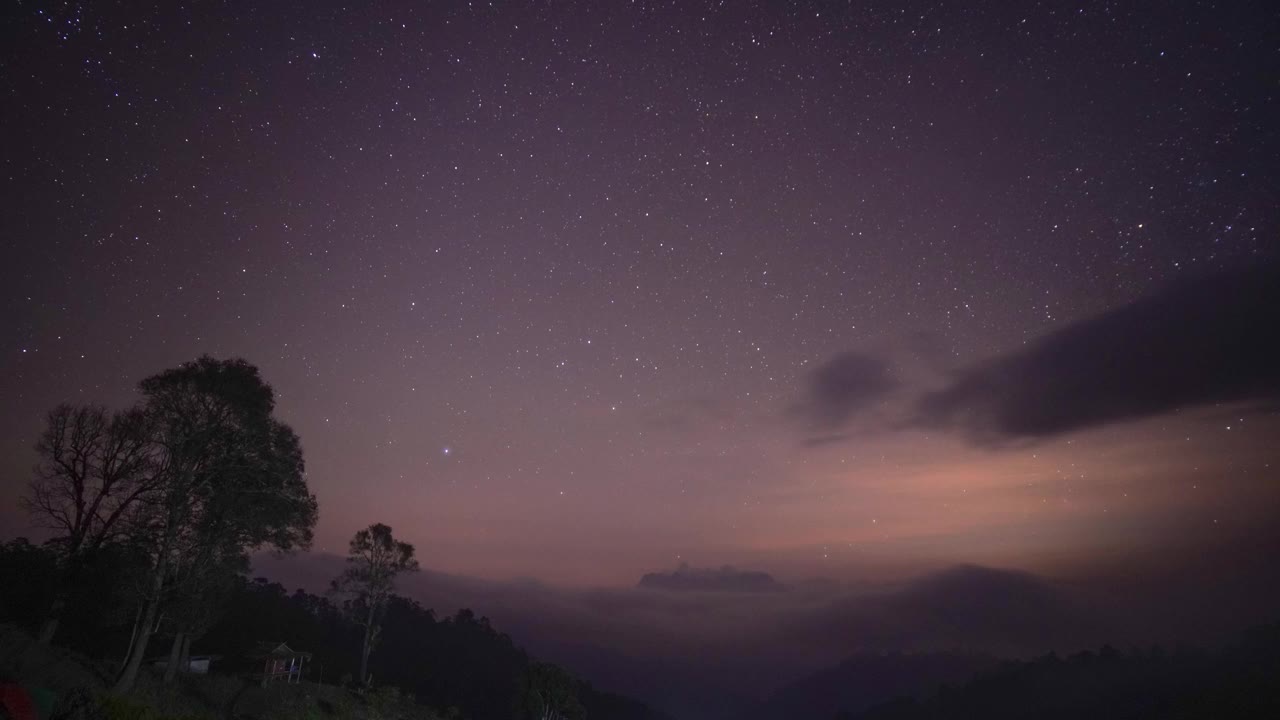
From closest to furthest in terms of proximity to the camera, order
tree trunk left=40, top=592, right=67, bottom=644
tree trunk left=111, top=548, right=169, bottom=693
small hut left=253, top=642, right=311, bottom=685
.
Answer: tree trunk left=111, top=548, right=169, bottom=693 < tree trunk left=40, top=592, right=67, bottom=644 < small hut left=253, top=642, right=311, bottom=685

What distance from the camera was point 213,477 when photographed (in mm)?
18891

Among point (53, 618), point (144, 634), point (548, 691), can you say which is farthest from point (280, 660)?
point (548, 691)

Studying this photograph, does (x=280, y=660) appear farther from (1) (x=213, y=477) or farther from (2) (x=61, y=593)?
(1) (x=213, y=477)

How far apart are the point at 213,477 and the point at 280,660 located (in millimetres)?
19819

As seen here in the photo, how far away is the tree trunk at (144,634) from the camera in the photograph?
54.7ft

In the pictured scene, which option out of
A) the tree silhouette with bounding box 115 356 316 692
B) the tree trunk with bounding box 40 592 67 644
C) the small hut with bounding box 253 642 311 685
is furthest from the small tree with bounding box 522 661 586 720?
the tree trunk with bounding box 40 592 67 644

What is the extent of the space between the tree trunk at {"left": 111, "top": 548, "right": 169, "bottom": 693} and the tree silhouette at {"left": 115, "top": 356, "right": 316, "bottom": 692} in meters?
0.03

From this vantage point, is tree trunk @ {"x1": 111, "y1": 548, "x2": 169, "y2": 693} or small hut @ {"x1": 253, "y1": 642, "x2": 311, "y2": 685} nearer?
tree trunk @ {"x1": 111, "y1": 548, "x2": 169, "y2": 693}

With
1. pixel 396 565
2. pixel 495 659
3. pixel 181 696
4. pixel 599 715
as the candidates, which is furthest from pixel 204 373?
pixel 599 715

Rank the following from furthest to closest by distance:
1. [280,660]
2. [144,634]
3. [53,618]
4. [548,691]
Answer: [548,691], [280,660], [53,618], [144,634]

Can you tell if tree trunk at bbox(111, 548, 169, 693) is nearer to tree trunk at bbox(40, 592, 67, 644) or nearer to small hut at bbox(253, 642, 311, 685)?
tree trunk at bbox(40, 592, 67, 644)

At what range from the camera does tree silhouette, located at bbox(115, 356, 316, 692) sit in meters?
18.0

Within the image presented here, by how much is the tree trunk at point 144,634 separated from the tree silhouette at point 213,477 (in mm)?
30

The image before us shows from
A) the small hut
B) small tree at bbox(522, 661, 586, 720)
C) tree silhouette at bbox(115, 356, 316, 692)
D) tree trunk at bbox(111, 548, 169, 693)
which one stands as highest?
tree silhouette at bbox(115, 356, 316, 692)
